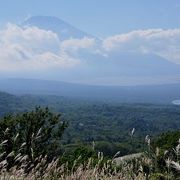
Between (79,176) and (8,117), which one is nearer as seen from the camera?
(79,176)

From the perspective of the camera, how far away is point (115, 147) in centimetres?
19775

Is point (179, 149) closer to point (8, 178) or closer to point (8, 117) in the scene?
point (8, 178)

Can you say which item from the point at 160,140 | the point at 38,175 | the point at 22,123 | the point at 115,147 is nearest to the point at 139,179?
the point at 38,175

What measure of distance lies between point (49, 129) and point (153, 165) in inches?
862

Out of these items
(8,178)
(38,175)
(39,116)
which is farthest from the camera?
(39,116)

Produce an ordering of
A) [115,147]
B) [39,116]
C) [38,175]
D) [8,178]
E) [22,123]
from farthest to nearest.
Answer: [115,147] < [39,116] < [22,123] < [38,175] < [8,178]

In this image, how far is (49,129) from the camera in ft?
98.1

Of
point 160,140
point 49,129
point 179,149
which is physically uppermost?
point 179,149

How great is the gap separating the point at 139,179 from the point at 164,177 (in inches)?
22.9

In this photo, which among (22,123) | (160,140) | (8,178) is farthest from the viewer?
(160,140)

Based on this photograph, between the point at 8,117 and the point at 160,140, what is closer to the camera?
the point at 8,117

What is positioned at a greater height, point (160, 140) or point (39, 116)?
point (39, 116)

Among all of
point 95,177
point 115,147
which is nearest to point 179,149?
point 95,177

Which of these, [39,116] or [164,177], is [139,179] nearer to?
[164,177]
